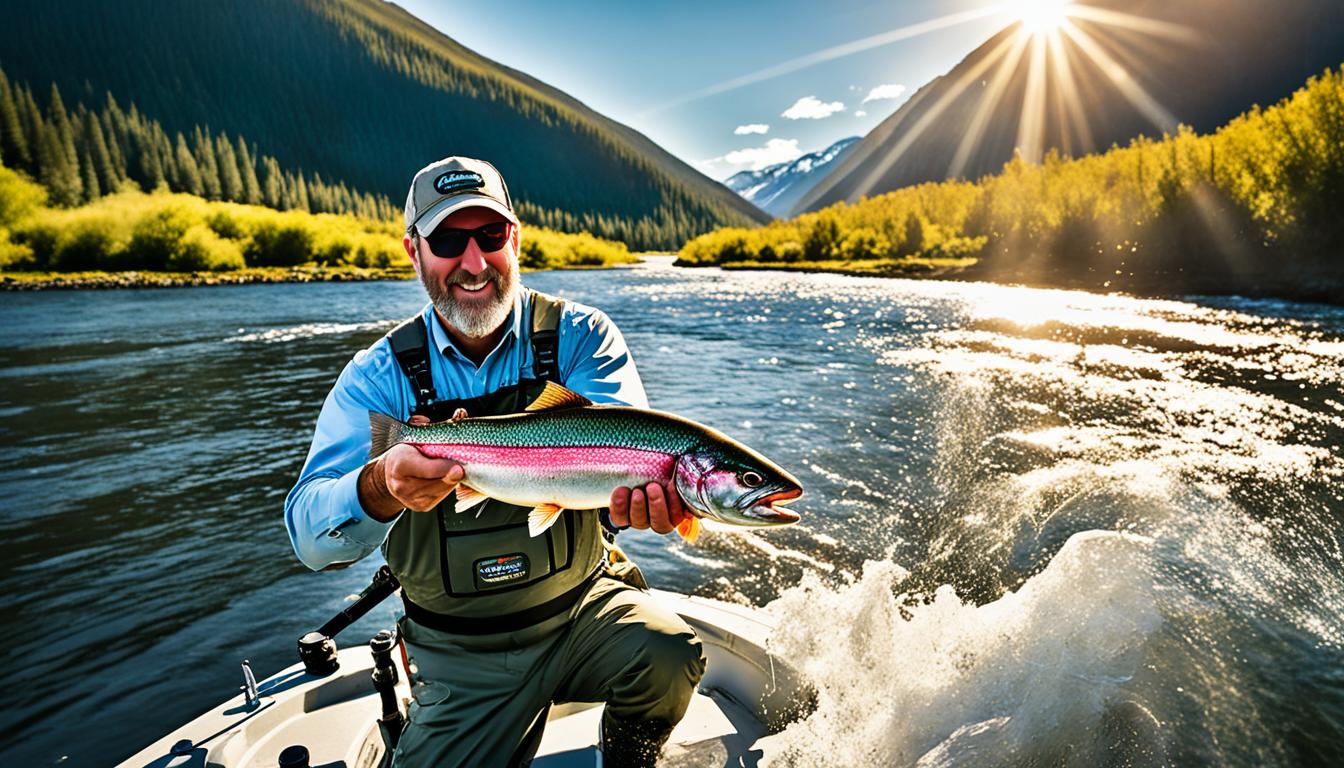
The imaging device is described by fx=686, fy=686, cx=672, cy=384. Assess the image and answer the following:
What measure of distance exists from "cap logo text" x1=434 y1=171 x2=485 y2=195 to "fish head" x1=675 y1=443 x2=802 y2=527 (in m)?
1.82

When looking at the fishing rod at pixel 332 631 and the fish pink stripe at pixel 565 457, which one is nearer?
the fish pink stripe at pixel 565 457

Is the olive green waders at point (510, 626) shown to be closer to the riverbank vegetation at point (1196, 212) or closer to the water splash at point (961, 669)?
the water splash at point (961, 669)

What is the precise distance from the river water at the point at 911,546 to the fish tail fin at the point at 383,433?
261 cm

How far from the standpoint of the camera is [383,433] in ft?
9.00

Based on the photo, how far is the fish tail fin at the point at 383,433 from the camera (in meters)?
2.73

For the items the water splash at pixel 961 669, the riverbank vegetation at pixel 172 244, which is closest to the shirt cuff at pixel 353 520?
the water splash at pixel 961 669

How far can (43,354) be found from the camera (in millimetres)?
23547

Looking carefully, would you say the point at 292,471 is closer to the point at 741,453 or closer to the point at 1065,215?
the point at 741,453

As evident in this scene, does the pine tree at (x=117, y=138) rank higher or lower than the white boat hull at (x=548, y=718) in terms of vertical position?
higher

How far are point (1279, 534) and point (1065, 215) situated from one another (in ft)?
182

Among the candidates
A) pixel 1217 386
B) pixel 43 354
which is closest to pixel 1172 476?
pixel 1217 386

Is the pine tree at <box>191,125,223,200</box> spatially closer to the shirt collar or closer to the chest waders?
the shirt collar

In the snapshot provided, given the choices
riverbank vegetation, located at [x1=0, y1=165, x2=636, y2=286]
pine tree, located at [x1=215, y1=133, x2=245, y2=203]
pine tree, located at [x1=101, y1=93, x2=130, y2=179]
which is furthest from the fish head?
pine tree, located at [x1=215, y1=133, x2=245, y2=203]

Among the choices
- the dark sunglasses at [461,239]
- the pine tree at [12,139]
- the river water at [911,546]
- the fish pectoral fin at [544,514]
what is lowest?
the river water at [911,546]
